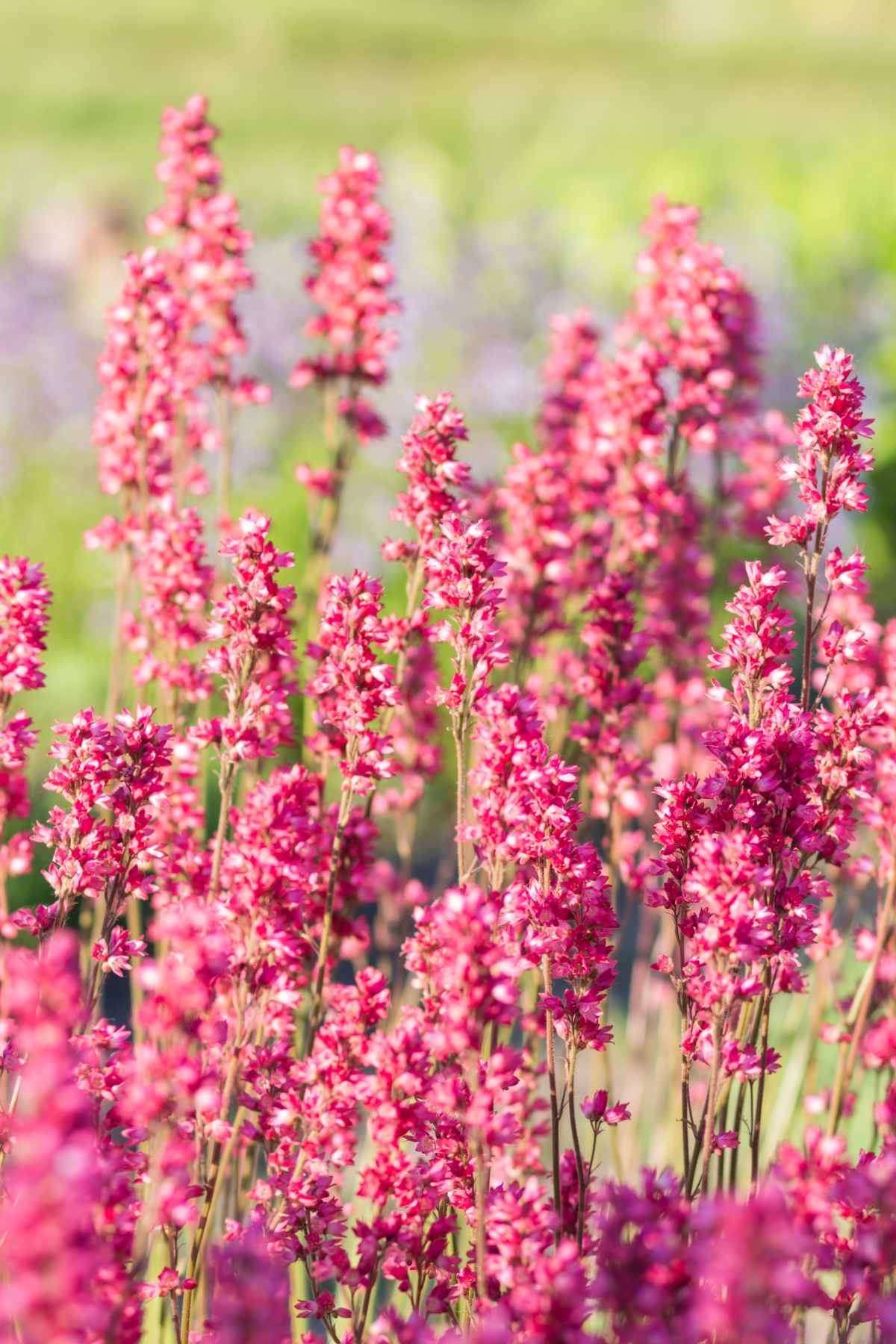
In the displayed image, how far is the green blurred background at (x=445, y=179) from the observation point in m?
5.87

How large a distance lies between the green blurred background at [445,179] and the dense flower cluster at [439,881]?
2182 mm

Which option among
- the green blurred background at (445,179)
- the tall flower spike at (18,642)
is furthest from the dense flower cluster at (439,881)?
the green blurred background at (445,179)

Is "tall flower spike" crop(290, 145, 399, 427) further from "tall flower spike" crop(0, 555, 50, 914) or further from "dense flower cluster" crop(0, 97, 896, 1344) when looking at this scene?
"tall flower spike" crop(0, 555, 50, 914)

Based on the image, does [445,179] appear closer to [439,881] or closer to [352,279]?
[352,279]

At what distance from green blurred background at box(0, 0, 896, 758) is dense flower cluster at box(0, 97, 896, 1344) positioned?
2182mm

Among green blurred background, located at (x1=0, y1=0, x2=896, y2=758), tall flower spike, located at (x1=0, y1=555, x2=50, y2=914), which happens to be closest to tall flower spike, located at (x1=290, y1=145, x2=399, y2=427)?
tall flower spike, located at (x1=0, y1=555, x2=50, y2=914)

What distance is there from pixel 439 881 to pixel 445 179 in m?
5.18

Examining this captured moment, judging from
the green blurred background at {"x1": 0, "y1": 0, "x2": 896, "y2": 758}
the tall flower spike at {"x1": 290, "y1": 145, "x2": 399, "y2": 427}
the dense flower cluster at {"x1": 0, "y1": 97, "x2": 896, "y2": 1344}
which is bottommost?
the dense flower cluster at {"x1": 0, "y1": 97, "x2": 896, "y2": 1344}

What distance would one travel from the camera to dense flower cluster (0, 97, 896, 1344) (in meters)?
1.15

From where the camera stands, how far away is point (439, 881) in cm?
283

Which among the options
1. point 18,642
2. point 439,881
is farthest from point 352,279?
point 439,881

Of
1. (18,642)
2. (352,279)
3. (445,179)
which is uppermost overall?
(445,179)

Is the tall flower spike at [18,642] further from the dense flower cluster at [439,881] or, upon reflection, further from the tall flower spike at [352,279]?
the tall flower spike at [352,279]

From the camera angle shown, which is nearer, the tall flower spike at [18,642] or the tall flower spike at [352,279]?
the tall flower spike at [18,642]
